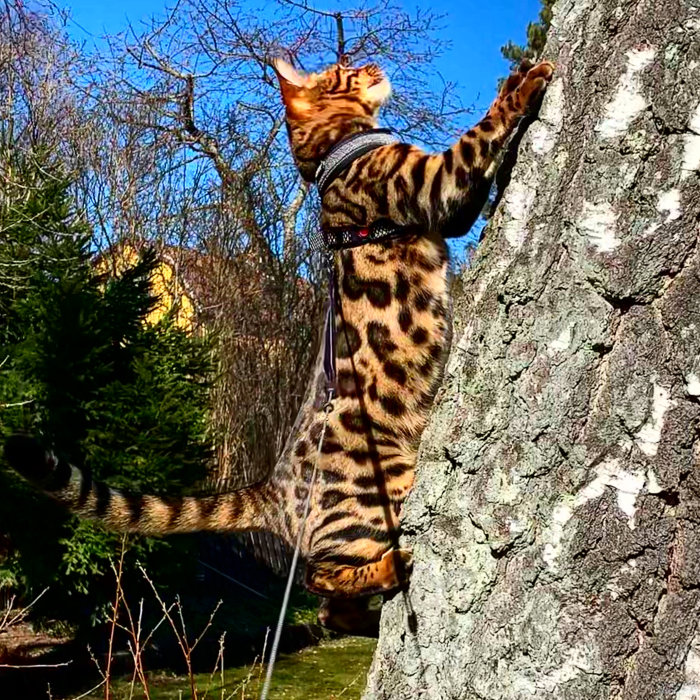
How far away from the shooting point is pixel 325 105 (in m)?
3.89

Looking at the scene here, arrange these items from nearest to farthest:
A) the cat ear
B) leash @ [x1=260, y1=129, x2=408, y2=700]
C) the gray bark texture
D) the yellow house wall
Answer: the gray bark texture, leash @ [x1=260, y1=129, x2=408, y2=700], the cat ear, the yellow house wall

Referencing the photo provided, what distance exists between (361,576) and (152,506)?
1.15 meters

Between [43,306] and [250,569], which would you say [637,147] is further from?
[250,569]

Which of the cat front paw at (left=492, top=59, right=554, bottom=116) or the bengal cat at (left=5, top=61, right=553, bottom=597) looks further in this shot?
the bengal cat at (left=5, top=61, right=553, bottom=597)

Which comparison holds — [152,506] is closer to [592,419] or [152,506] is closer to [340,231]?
[340,231]

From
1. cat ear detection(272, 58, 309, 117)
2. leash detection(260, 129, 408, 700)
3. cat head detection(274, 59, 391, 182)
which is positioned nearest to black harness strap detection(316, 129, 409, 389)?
leash detection(260, 129, 408, 700)

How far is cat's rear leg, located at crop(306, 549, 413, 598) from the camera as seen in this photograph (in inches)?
78.8

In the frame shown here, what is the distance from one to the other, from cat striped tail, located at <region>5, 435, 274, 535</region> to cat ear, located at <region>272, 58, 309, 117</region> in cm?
169

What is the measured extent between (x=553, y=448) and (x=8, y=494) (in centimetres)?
624

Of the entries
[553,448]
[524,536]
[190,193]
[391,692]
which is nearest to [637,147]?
[553,448]

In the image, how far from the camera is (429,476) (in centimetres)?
197

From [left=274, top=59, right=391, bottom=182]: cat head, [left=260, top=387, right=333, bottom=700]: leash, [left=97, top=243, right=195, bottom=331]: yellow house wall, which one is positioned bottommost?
[left=260, top=387, right=333, bottom=700]: leash

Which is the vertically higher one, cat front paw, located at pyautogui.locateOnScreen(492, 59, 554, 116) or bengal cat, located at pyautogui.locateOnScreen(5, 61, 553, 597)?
cat front paw, located at pyautogui.locateOnScreen(492, 59, 554, 116)

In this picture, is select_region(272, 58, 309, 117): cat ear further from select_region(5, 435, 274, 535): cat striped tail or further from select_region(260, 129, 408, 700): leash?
select_region(5, 435, 274, 535): cat striped tail
